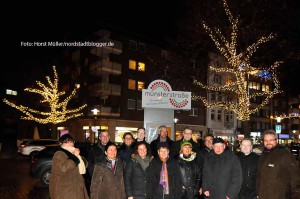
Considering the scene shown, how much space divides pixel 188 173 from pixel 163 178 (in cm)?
61

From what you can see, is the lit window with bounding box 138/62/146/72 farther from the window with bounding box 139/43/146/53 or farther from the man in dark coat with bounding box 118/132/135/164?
the man in dark coat with bounding box 118/132/135/164

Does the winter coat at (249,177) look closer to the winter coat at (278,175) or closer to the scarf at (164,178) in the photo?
the winter coat at (278,175)

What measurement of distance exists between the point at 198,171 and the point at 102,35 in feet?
123

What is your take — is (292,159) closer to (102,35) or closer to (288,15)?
(288,15)

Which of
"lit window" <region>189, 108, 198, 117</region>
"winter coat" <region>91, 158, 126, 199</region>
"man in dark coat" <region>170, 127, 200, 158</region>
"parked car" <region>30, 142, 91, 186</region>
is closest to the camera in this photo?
"winter coat" <region>91, 158, 126, 199</region>

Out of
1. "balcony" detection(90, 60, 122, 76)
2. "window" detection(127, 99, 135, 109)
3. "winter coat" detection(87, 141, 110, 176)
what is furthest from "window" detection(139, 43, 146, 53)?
Answer: "winter coat" detection(87, 141, 110, 176)

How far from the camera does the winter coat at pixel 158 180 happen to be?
19.7 ft

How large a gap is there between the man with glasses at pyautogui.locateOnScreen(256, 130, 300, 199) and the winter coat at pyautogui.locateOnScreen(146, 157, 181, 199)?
1.67 metres

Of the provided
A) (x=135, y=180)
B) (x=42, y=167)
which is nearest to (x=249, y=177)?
(x=135, y=180)

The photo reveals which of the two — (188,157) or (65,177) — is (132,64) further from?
(65,177)

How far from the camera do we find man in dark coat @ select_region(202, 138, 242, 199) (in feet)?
19.7

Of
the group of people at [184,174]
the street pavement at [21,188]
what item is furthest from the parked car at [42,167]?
the group of people at [184,174]

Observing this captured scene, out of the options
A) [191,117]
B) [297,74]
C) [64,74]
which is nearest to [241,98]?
[297,74]

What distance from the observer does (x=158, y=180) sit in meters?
6.05
